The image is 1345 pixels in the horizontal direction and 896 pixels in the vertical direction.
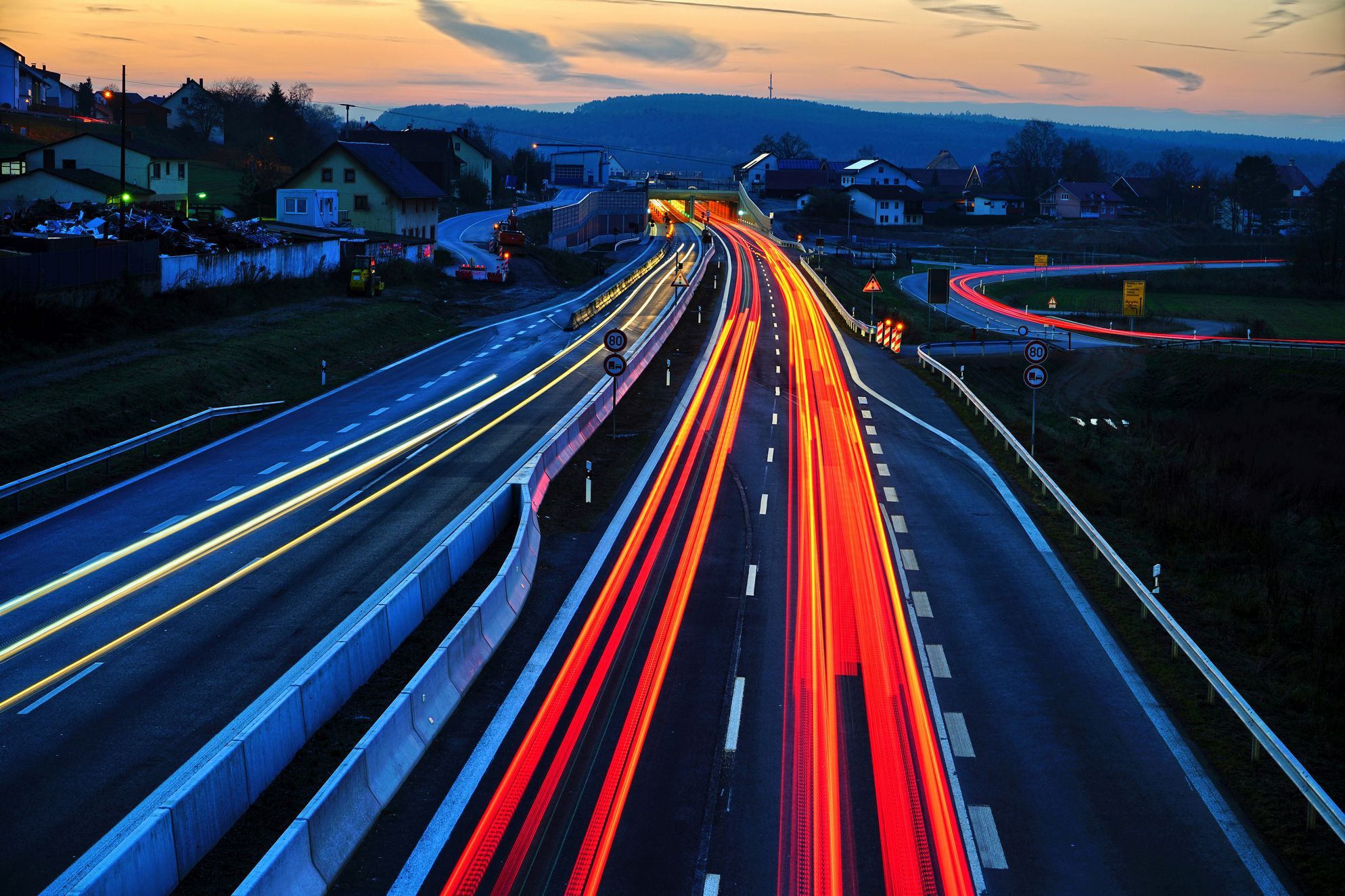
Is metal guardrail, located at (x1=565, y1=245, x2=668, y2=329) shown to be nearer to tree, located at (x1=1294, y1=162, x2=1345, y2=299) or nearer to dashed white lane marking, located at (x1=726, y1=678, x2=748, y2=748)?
dashed white lane marking, located at (x1=726, y1=678, x2=748, y2=748)

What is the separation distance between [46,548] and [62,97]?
150897 mm

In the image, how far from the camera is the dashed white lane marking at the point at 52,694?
1492 centimetres

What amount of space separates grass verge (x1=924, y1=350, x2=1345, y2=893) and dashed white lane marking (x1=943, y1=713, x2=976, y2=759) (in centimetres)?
286

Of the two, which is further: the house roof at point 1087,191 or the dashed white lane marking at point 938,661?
the house roof at point 1087,191

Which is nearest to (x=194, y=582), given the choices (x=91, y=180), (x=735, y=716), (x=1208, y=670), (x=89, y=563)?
(x=89, y=563)

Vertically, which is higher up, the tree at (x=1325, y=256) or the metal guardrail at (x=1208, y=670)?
the tree at (x=1325, y=256)

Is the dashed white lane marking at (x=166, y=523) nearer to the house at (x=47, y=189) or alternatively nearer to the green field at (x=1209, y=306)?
the house at (x=47, y=189)

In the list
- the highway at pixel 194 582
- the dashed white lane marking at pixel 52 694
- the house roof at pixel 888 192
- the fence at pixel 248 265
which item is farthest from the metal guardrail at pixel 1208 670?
the house roof at pixel 888 192

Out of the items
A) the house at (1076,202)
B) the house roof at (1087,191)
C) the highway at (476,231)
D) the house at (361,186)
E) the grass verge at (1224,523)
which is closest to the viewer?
the grass verge at (1224,523)

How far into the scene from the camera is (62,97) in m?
150

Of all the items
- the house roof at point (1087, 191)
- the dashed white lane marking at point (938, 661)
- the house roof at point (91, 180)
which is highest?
the house roof at point (1087, 191)

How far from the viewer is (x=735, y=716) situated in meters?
15.5

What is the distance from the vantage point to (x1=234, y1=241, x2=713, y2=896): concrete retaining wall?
1061 cm

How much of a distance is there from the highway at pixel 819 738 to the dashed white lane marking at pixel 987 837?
6 centimetres
